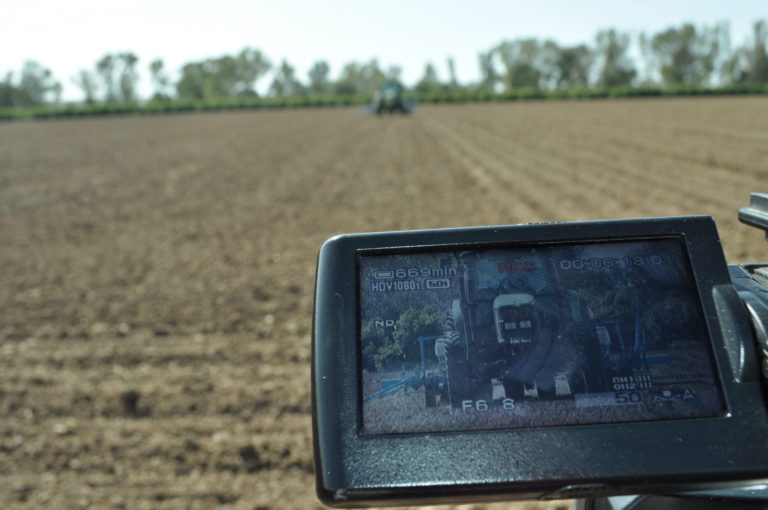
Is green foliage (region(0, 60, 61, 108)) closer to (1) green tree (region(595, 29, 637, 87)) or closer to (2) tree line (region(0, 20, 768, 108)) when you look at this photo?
(2) tree line (region(0, 20, 768, 108))

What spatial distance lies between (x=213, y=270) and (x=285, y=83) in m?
140

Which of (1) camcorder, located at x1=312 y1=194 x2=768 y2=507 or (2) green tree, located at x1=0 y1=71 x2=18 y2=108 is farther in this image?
(2) green tree, located at x1=0 y1=71 x2=18 y2=108

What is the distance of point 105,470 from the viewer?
4.77m

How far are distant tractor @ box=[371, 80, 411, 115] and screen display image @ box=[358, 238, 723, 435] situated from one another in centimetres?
4446

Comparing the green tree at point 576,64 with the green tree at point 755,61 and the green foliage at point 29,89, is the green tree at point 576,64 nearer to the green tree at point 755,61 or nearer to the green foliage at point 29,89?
the green tree at point 755,61

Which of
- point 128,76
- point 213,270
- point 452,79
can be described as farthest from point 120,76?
point 213,270

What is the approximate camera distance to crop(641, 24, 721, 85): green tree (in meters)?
113

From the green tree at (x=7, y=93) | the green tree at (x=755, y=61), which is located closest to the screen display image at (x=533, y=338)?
the green tree at (x=755, y=61)

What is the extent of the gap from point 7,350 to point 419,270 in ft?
21.9

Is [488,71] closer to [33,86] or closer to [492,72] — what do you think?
[492,72]

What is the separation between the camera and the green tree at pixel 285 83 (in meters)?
143

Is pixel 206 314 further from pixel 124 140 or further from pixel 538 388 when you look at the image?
pixel 124 140

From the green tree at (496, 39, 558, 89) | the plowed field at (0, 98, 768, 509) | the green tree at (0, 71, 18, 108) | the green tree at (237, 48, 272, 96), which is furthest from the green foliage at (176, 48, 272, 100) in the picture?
the plowed field at (0, 98, 768, 509)

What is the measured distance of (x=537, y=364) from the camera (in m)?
1.15
